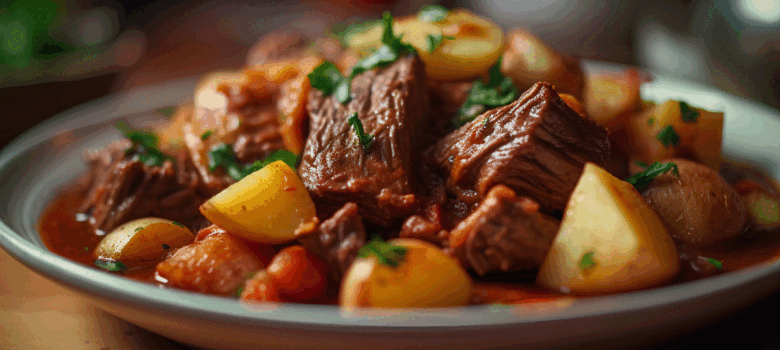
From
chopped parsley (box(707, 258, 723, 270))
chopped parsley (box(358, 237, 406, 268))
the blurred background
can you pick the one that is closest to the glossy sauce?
chopped parsley (box(707, 258, 723, 270))

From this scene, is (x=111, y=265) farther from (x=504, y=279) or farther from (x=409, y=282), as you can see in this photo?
(x=504, y=279)

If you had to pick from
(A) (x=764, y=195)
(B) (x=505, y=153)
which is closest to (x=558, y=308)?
(B) (x=505, y=153)

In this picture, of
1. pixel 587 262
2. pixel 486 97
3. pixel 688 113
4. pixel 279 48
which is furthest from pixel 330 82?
pixel 688 113

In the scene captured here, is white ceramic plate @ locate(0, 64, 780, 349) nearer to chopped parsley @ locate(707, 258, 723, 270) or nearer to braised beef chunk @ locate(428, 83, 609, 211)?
chopped parsley @ locate(707, 258, 723, 270)

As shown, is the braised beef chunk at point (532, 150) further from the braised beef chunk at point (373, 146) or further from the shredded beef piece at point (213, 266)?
the shredded beef piece at point (213, 266)

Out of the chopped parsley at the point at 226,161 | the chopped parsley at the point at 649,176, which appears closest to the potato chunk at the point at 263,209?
the chopped parsley at the point at 226,161
